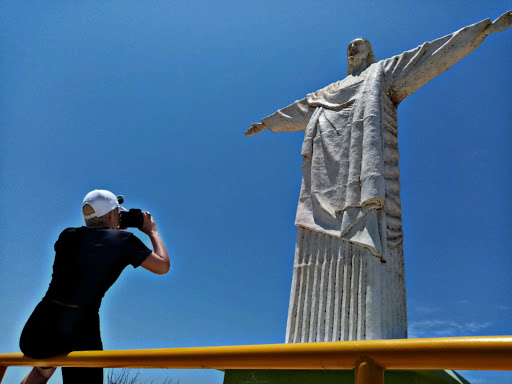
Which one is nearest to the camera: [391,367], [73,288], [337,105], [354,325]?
[391,367]

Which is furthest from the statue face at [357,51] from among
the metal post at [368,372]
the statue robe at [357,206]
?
the metal post at [368,372]

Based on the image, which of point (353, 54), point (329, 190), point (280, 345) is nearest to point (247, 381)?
point (329, 190)

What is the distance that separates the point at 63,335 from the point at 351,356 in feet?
4.68

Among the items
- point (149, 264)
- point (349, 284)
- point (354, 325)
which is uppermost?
point (349, 284)

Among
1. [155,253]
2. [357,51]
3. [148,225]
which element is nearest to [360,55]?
[357,51]

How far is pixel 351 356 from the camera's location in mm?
1332

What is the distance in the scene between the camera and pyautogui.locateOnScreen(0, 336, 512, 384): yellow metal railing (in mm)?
1140

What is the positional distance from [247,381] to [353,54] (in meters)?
4.22

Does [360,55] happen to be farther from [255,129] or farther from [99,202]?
[99,202]

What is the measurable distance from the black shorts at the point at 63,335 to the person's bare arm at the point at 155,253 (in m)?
0.34

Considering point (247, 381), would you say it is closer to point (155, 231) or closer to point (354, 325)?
→ point (354, 325)

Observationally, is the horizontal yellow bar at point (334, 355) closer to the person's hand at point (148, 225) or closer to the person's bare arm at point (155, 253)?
the person's bare arm at point (155, 253)

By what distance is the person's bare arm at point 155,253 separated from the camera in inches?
91.7

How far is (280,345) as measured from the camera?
1.45 metres
